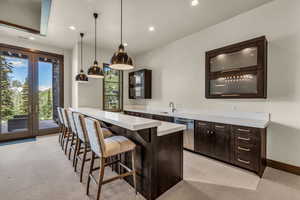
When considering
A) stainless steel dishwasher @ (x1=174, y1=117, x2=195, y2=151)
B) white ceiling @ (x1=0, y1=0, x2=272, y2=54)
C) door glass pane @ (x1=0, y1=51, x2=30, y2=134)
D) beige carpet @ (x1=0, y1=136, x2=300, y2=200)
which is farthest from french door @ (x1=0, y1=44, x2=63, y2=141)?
stainless steel dishwasher @ (x1=174, y1=117, x2=195, y2=151)

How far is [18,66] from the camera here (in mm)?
4551

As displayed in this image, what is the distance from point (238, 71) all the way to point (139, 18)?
7.98ft

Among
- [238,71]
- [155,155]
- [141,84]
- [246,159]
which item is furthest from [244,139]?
[141,84]

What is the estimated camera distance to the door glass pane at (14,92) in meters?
4.33

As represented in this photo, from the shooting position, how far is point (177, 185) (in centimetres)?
213

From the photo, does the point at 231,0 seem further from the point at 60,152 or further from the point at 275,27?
the point at 60,152

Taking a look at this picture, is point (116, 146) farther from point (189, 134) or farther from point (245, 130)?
point (245, 130)

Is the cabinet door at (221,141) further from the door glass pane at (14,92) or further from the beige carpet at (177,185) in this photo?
the door glass pane at (14,92)

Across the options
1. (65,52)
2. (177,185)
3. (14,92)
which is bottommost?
(177,185)

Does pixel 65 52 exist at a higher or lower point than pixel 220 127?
higher

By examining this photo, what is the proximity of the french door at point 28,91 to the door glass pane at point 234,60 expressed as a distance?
5.22 m

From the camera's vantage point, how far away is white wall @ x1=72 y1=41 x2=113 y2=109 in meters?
4.77

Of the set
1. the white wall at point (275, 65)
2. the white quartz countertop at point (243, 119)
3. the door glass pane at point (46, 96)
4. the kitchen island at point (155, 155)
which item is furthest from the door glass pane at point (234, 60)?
the door glass pane at point (46, 96)

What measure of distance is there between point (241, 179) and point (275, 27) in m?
2.80
